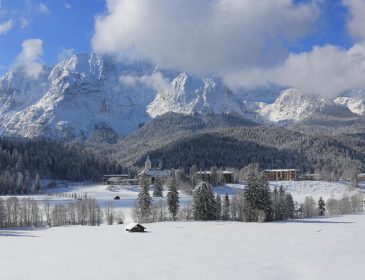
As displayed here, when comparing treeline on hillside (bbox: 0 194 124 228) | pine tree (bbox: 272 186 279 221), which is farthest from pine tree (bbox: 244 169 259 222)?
treeline on hillside (bbox: 0 194 124 228)

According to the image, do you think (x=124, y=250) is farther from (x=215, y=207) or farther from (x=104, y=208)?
(x=104, y=208)

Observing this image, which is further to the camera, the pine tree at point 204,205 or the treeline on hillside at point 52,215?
the treeline on hillside at point 52,215

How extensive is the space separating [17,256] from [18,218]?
84197mm

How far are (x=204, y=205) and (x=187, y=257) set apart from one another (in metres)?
67.2

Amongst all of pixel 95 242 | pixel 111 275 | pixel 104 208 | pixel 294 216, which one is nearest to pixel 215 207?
pixel 294 216

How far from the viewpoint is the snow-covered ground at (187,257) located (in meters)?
45.1

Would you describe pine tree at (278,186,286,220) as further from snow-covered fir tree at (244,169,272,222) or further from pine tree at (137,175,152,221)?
pine tree at (137,175,152,221)

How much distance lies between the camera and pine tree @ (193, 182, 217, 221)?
122m

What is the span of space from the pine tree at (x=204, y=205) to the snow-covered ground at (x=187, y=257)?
38.9m

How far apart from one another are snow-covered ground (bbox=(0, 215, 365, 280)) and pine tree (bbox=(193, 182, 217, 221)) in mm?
38855

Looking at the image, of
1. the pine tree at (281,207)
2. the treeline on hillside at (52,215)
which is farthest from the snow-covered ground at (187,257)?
the treeline on hillside at (52,215)

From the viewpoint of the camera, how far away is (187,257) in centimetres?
5488

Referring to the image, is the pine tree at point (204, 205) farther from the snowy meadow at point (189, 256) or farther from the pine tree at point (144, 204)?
the snowy meadow at point (189, 256)

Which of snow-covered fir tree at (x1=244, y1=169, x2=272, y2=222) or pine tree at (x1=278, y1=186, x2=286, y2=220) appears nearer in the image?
snow-covered fir tree at (x1=244, y1=169, x2=272, y2=222)
